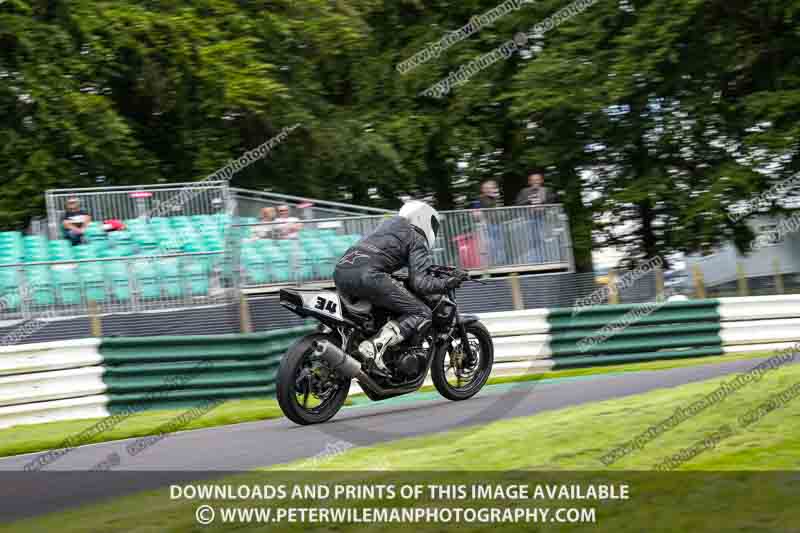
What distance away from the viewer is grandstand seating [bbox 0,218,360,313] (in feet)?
43.7

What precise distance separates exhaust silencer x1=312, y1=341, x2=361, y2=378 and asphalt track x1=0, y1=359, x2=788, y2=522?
0.43m

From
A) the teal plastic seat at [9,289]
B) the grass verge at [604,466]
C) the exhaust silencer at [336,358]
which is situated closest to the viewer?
the grass verge at [604,466]

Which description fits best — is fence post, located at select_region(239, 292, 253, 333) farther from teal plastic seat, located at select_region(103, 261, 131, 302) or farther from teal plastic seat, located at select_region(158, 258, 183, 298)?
teal plastic seat, located at select_region(103, 261, 131, 302)

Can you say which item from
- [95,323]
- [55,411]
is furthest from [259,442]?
[95,323]

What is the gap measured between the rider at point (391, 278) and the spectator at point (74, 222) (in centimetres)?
591

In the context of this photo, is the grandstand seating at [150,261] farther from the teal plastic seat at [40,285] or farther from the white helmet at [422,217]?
the white helmet at [422,217]

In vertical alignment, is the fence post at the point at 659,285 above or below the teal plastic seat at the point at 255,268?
below

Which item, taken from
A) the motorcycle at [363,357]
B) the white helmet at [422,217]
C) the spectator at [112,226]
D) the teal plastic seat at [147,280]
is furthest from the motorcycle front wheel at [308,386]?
the spectator at [112,226]

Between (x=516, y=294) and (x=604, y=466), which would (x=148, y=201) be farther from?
(x=604, y=466)

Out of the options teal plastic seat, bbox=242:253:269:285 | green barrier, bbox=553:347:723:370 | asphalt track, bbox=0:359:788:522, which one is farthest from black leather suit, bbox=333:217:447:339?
green barrier, bbox=553:347:723:370

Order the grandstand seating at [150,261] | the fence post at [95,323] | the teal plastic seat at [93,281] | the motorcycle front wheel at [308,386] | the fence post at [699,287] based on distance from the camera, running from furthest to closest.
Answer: the fence post at [699,287]
the teal plastic seat at [93,281]
the grandstand seating at [150,261]
the fence post at [95,323]
the motorcycle front wheel at [308,386]

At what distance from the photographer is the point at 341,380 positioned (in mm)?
9508

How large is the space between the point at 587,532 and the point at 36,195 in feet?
55.3

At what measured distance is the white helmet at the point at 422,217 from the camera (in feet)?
32.7
